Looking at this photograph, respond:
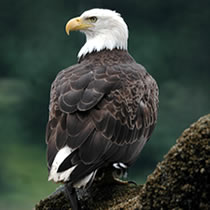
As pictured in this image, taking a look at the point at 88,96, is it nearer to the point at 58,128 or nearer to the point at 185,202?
the point at 58,128

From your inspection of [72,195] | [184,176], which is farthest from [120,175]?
[184,176]

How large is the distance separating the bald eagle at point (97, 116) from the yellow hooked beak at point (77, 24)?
0.02 m

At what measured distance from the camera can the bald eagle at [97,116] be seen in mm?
5848

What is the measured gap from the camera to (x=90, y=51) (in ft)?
26.7

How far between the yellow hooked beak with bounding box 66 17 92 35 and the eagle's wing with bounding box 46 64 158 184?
0.95 metres

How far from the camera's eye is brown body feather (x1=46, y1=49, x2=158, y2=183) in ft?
19.5

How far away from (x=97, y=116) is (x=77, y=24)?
8.14 feet

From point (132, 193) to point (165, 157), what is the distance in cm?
183

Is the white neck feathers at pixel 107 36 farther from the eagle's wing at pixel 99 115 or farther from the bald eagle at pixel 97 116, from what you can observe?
the eagle's wing at pixel 99 115

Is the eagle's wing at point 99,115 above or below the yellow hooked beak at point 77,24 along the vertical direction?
below

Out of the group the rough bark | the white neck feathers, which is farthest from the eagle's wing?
the rough bark

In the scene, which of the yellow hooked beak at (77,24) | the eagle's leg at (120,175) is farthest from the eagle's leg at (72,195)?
the yellow hooked beak at (77,24)

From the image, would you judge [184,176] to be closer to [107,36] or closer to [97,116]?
[97,116]

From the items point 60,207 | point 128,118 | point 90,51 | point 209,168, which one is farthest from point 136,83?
point 209,168
